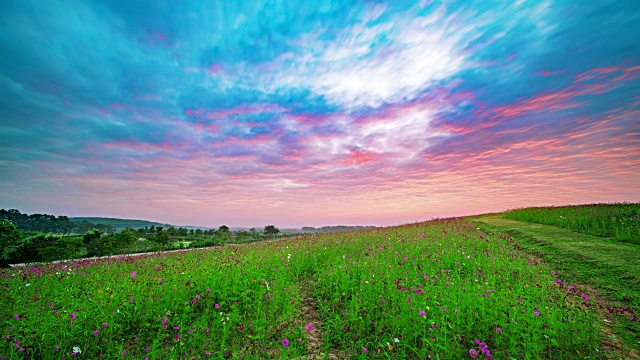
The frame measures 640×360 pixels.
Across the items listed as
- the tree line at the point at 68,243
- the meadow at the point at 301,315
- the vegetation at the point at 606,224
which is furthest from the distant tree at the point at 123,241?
the vegetation at the point at 606,224

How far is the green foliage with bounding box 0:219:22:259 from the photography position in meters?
12.9

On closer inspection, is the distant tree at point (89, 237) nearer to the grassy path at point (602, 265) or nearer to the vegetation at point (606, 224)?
the grassy path at point (602, 265)

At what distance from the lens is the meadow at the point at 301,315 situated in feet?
14.7

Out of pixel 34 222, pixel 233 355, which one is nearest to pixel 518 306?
pixel 233 355

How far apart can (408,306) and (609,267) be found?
7014mm

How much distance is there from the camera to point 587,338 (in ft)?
14.9

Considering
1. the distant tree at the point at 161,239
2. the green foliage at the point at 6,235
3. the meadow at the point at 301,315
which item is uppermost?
the green foliage at the point at 6,235

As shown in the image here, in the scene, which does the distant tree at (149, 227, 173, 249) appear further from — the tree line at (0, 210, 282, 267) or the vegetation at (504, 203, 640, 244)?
the vegetation at (504, 203, 640, 244)

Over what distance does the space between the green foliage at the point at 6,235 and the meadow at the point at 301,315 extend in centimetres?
808

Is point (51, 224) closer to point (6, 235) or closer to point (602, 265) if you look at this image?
point (6, 235)

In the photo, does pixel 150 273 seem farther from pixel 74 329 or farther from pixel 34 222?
pixel 34 222

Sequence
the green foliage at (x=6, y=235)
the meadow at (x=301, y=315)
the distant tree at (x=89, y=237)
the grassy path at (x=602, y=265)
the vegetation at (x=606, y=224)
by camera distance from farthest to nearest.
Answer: the distant tree at (x=89, y=237), the green foliage at (x=6, y=235), the vegetation at (x=606, y=224), the grassy path at (x=602, y=265), the meadow at (x=301, y=315)

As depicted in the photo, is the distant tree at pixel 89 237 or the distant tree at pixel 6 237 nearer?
the distant tree at pixel 6 237

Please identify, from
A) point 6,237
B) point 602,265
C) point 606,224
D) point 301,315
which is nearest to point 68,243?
point 6,237
